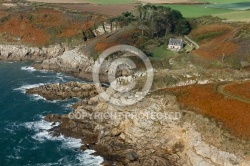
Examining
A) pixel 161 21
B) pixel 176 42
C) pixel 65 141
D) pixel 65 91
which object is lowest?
pixel 65 141

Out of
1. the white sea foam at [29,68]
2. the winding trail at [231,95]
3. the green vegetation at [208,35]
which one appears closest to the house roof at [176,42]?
the green vegetation at [208,35]

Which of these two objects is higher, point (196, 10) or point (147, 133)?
point (196, 10)

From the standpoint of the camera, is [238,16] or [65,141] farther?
[238,16]

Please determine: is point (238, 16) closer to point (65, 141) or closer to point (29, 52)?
point (29, 52)

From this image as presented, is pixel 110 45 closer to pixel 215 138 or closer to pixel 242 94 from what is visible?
pixel 242 94

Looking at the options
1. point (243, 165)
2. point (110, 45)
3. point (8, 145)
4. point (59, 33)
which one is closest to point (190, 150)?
point (243, 165)

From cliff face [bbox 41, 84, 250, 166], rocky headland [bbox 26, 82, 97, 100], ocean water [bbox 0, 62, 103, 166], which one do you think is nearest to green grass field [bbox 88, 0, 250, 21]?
rocky headland [bbox 26, 82, 97, 100]

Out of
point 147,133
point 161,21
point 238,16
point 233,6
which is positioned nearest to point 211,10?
point 233,6
